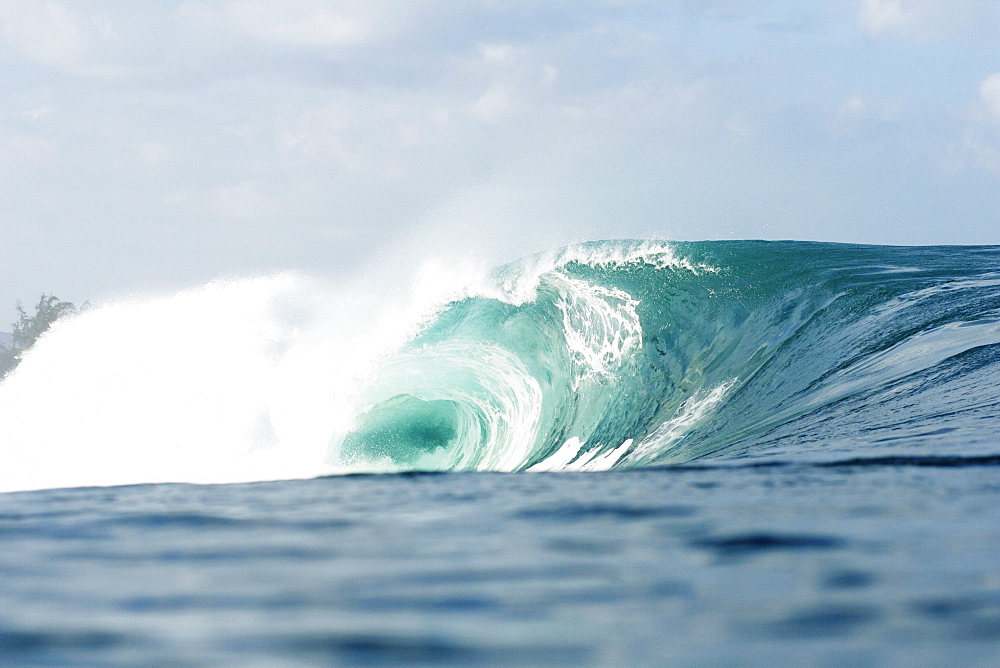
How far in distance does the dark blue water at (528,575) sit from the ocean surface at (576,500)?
12 mm

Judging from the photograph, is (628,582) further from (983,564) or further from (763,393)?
(763,393)

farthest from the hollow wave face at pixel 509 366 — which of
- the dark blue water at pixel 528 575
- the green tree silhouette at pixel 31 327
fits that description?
the green tree silhouette at pixel 31 327

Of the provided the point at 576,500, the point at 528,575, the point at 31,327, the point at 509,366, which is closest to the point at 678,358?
the point at 509,366

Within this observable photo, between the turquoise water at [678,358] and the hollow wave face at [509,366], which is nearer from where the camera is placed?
the turquoise water at [678,358]

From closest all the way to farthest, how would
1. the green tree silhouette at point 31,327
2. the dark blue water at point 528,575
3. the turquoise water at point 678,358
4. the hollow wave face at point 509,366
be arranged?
the dark blue water at point 528,575 < the turquoise water at point 678,358 < the hollow wave face at point 509,366 < the green tree silhouette at point 31,327

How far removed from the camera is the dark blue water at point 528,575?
2.01m

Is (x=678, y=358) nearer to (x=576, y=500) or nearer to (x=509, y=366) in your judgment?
(x=509, y=366)

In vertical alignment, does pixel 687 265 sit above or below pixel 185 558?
above

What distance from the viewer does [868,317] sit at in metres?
10.6

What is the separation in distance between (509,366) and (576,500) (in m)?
8.83

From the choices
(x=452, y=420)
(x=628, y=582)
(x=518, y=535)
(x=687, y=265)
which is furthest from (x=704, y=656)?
(x=687, y=265)

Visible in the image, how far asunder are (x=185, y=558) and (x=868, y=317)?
9293mm

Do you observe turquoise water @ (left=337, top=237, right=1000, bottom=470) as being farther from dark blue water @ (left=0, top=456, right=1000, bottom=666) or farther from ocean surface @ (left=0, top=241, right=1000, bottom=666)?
dark blue water @ (left=0, top=456, right=1000, bottom=666)

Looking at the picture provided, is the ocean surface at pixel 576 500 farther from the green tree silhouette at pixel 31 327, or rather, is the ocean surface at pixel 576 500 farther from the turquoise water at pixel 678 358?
the green tree silhouette at pixel 31 327
